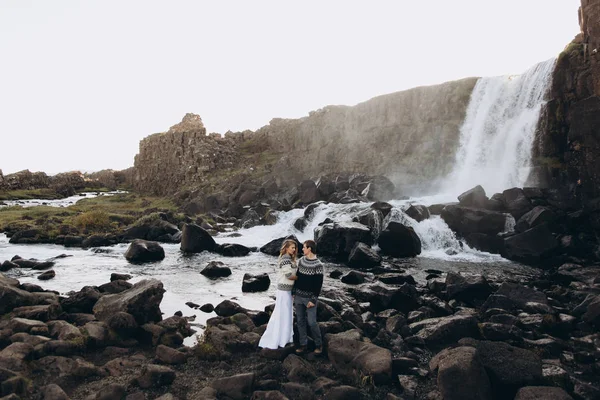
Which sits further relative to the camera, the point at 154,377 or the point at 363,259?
the point at 363,259

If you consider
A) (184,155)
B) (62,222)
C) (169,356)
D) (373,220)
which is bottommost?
(169,356)

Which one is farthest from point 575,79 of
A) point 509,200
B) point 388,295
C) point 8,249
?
point 8,249

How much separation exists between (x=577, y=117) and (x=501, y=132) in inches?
508

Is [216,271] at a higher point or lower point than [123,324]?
lower

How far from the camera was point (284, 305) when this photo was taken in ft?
36.2

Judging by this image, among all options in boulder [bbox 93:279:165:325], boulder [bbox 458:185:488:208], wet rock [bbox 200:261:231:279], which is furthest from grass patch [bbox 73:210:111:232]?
boulder [bbox 458:185:488:208]

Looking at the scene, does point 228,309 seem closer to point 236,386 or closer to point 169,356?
point 169,356

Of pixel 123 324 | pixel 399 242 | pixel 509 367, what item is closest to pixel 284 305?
pixel 123 324

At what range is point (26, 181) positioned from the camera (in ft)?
327

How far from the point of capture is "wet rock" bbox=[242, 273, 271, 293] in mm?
19906

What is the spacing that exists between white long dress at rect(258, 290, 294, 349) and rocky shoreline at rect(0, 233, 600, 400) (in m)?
0.32

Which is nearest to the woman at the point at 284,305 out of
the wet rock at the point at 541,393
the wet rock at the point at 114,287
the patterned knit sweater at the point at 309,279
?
the patterned knit sweater at the point at 309,279

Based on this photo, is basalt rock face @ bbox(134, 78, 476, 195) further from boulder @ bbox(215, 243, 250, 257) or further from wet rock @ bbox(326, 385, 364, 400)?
wet rock @ bbox(326, 385, 364, 400)

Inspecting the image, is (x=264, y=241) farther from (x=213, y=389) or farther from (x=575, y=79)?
(x=575, y=79)
